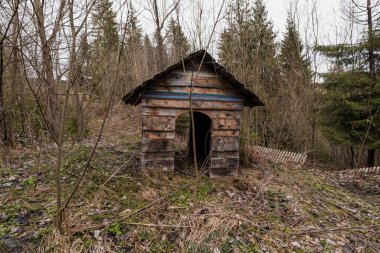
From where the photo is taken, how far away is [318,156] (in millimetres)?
13672

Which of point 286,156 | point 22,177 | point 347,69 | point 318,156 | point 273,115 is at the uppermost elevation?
point 347,69

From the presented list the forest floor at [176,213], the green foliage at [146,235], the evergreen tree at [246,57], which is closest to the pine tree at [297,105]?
the evergreen tree at [246,57]

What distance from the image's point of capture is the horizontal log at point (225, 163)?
5.57 metres

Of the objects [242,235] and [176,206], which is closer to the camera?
[242,235]

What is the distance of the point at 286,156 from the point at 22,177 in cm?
906

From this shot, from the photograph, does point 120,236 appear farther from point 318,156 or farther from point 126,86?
point 126,86

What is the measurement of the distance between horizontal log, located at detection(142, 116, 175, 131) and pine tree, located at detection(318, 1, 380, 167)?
766cm

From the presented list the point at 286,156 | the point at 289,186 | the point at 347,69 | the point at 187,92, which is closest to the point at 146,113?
the point at 187,92

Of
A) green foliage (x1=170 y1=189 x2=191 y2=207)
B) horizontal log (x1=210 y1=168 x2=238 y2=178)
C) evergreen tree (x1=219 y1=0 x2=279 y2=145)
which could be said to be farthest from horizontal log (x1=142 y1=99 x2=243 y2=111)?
evergreen tree (x1=219 y1=0 x2=279 y2=145)

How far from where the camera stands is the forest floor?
3.18 meters

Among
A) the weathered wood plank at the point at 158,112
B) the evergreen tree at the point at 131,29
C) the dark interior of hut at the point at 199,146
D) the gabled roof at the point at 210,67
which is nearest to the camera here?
the evergreen tree at the point at 131,29

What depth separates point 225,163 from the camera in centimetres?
567

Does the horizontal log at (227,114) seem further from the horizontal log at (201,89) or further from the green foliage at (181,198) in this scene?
the green foliage at (181,198)

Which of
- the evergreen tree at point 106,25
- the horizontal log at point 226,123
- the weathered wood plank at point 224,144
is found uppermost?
the evergreen tree at point 106,25
